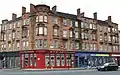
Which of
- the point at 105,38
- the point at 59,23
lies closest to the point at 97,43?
the point at 105,38

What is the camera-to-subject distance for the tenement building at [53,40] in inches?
2343

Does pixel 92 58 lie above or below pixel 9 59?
below

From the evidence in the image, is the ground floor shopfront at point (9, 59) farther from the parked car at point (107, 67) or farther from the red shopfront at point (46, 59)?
the parked car at point (107, 67)

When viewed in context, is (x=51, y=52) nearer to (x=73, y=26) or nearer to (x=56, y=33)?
(x=56, y=33)

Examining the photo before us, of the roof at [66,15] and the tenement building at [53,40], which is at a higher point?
the roof at [66,15]

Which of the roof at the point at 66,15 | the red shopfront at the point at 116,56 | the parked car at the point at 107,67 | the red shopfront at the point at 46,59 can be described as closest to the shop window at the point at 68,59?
the red shopfront at the point at 46,59

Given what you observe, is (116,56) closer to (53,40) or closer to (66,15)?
(66,15)

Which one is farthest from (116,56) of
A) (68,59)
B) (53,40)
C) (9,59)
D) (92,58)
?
(9,59)

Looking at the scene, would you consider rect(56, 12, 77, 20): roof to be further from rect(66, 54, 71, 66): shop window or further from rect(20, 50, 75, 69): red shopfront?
rect(66, 54, 71, 66): shop window

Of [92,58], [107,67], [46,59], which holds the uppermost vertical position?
[46,59]

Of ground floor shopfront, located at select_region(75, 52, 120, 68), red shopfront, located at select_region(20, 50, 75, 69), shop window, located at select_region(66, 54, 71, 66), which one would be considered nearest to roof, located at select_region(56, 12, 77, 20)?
red shopfront, located at select_region(20, 50, 75, 69)

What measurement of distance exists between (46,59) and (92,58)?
1596 centimetres

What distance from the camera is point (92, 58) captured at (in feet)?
230

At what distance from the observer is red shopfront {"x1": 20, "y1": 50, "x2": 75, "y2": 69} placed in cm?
5853
